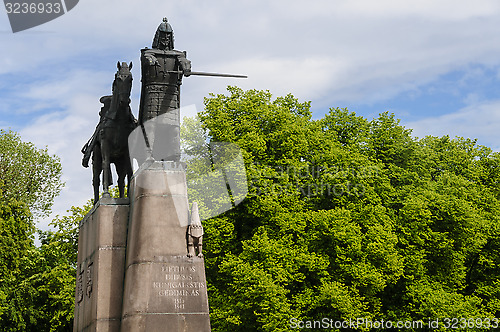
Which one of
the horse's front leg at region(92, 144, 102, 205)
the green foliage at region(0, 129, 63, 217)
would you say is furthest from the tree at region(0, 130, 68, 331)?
the horse's front leg at region(92, 144, 102, 205)

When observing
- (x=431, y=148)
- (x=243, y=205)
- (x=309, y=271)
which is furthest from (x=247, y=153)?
(x=431, y=148)

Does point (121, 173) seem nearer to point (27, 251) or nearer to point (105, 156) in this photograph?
point (105, 156)

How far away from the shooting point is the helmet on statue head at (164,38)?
659 inches

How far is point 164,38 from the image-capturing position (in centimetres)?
1677

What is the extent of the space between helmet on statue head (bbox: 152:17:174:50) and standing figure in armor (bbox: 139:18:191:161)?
0.55ft

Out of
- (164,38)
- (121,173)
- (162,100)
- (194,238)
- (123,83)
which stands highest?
(164,38)

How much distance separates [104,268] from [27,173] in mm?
30702

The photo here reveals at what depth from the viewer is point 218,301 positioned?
29.1 meters

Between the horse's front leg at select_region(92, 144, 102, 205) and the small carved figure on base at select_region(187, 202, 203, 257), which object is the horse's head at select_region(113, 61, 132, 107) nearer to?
the horse's front leg at select_region(92, 144, 102, 205)

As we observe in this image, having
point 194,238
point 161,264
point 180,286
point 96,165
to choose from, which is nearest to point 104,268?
point 161,264

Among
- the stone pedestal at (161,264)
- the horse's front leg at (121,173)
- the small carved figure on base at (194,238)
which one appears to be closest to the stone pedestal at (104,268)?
the stone pedestal at (161,264)

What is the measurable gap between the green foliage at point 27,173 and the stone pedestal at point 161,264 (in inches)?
1152

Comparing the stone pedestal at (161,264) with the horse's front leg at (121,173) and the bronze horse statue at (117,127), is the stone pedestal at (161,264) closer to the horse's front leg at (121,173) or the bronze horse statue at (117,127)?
the bronze horse statue at (117,127)

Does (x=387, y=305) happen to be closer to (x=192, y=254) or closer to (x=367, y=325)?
(x=367, y=325)
